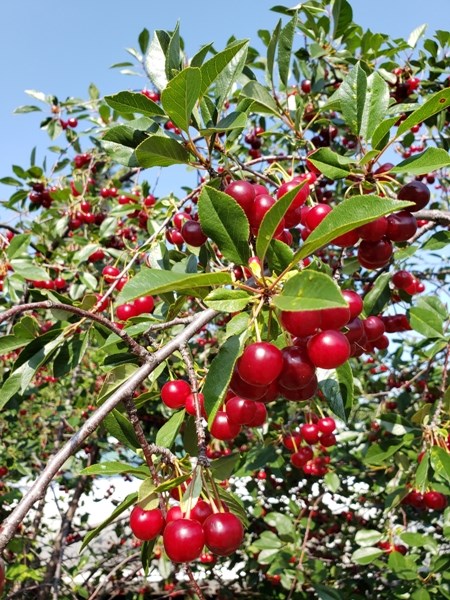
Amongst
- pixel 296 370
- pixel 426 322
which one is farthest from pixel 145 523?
pixel 426 322

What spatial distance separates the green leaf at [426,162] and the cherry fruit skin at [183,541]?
78cm

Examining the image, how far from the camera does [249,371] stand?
78cm

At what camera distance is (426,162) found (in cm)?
101

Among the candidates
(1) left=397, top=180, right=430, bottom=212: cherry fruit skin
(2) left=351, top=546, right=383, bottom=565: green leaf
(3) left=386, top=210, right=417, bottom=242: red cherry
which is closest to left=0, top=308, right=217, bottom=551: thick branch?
(3) left=386, top=210, right=417, bottom=242: red cherry

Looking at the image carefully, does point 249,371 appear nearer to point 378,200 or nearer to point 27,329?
point 378,200

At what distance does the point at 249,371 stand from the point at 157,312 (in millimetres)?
743

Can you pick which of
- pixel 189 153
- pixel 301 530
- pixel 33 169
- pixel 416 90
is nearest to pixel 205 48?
pixel 189 153

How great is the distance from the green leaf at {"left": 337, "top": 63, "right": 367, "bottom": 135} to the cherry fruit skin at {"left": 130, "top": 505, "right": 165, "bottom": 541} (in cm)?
94

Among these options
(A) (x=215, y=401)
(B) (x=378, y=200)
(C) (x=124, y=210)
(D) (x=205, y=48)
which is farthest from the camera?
(C) (x=124, y=210)

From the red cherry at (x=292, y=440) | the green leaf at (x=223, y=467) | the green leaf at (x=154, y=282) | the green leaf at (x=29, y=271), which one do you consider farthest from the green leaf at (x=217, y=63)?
the red cherry at (x=292, y=440)

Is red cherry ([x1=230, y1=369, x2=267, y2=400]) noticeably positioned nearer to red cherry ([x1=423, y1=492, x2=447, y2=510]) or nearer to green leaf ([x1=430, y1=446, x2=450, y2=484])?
green leaf ([x1=430, y1=446, x2=450, y2=484])

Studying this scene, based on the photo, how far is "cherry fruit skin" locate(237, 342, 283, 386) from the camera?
77 centimetres

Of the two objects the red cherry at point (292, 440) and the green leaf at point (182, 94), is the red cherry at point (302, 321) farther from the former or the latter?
the red cherry at point (292, 440)

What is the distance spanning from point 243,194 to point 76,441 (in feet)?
1.84
